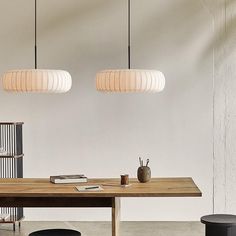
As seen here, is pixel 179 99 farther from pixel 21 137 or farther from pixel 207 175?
pixel 21 137

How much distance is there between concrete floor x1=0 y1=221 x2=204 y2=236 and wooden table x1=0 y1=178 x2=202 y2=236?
5.32 feet

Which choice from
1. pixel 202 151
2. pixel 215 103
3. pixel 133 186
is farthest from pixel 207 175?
pixel 133 186

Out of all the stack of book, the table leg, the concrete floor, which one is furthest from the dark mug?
the stack of book

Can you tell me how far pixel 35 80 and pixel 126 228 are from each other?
2.90 metres

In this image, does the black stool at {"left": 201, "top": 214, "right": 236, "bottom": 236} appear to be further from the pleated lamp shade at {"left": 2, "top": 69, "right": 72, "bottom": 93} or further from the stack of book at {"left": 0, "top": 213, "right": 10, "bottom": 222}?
the stack of book at {"left": 0, "top": 213, "right": 10, "bottom": 222}

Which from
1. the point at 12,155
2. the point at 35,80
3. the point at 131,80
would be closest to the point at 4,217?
the point at 12,155

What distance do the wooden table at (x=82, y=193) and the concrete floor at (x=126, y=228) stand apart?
1622mm

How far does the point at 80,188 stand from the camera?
5.09 metres

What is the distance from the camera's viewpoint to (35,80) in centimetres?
490

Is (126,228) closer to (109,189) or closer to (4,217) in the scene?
(4,217)

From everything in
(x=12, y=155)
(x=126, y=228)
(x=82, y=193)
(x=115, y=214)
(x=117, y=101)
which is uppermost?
(x=117, y=101)

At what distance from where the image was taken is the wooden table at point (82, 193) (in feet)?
16.1

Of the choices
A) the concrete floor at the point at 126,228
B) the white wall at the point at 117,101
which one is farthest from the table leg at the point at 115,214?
the white wall at the point at 117,101

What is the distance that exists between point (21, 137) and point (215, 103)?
2.39 m
